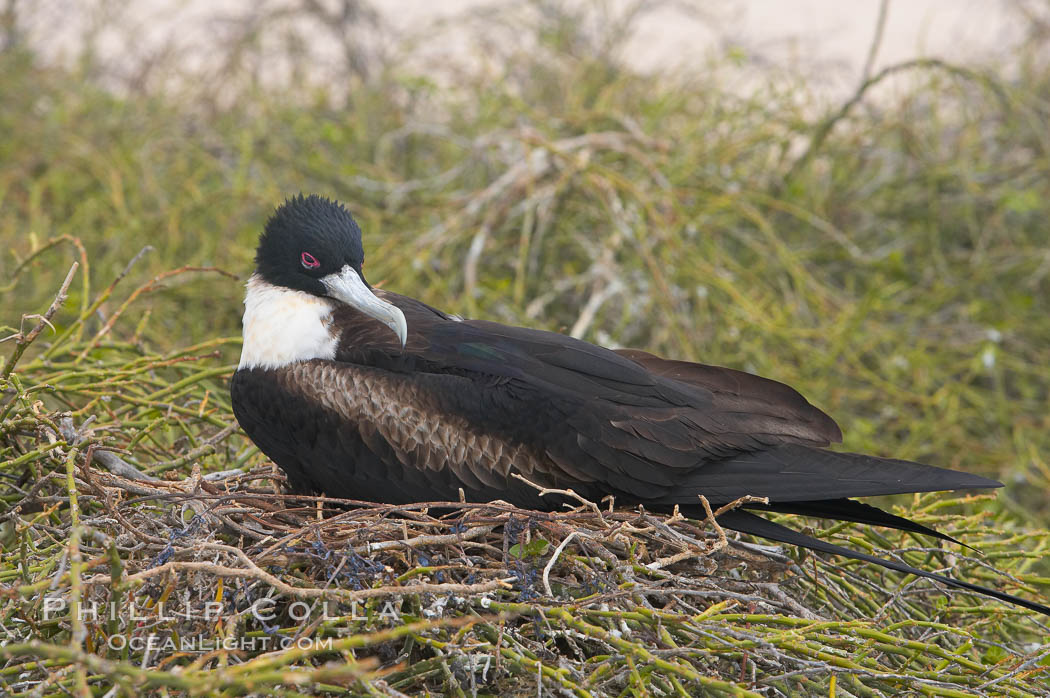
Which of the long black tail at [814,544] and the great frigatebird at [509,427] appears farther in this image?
the great frigatebird at [509,427]

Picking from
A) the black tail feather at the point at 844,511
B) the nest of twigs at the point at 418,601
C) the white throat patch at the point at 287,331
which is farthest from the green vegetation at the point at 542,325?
the white throat patch at the point at 287,331

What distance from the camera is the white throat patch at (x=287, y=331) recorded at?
280cm

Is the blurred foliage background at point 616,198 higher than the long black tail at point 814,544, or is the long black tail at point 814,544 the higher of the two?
the blurred foliage background at point 616,198

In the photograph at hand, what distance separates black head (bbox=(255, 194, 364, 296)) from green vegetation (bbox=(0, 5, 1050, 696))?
34 cm

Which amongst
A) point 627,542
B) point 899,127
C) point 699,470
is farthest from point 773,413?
point 899,127

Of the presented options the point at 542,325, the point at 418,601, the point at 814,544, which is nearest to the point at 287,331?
the point at 418,601

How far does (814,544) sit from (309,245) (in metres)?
1.44

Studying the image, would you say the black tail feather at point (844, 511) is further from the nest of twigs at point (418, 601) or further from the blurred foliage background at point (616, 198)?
the blurred foliage background at point (616, 198)

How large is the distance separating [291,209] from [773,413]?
1.35 meters

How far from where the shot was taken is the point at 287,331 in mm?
2820

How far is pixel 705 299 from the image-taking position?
14.8 feet

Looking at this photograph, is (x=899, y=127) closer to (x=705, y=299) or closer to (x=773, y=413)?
(x=705, y=299)

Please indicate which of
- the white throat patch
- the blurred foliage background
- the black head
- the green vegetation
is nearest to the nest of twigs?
the green vegetation

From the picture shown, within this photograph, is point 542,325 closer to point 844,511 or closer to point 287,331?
point 287,331
